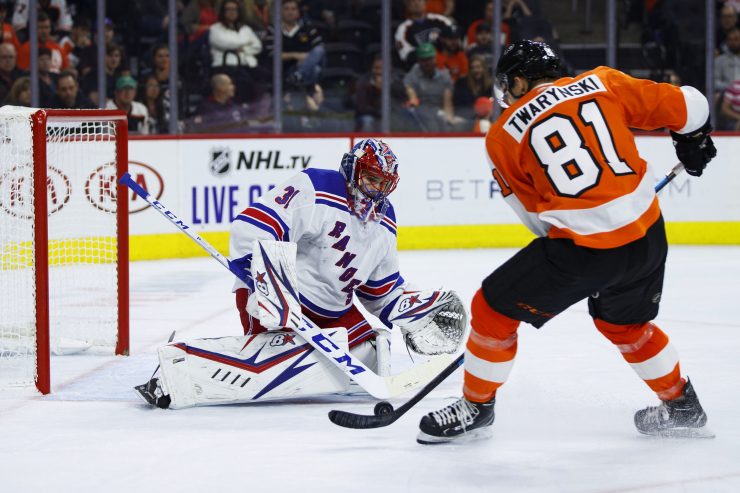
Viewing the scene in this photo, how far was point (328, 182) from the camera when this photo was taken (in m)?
3.29

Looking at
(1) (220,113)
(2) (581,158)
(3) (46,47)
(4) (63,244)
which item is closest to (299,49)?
(1) (220,113)

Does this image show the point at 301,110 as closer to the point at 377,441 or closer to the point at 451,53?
the point at 451,53

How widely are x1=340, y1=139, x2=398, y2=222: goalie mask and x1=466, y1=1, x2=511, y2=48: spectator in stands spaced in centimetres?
465

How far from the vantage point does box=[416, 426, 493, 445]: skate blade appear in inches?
111

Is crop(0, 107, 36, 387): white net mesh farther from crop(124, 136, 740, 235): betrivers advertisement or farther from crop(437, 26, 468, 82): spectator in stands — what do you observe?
crop(437, 26, 468, 82): spectator in stands

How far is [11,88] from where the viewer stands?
693 cm

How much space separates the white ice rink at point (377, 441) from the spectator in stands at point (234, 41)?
11.5ft

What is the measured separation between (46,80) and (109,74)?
0.37 meters

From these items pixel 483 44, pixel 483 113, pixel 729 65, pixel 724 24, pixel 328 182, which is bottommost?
pixel 483 113

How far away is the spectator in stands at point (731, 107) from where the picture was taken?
784cm

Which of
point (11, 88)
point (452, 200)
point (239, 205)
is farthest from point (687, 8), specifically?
point (11, 88)

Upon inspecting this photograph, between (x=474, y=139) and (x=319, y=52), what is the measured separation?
116 cm

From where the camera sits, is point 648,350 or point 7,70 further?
point 7,70

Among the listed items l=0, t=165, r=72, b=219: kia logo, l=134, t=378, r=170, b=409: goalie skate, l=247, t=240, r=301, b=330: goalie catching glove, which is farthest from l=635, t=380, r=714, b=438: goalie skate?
l=0, t=165, r=72, b=219: kia logo
